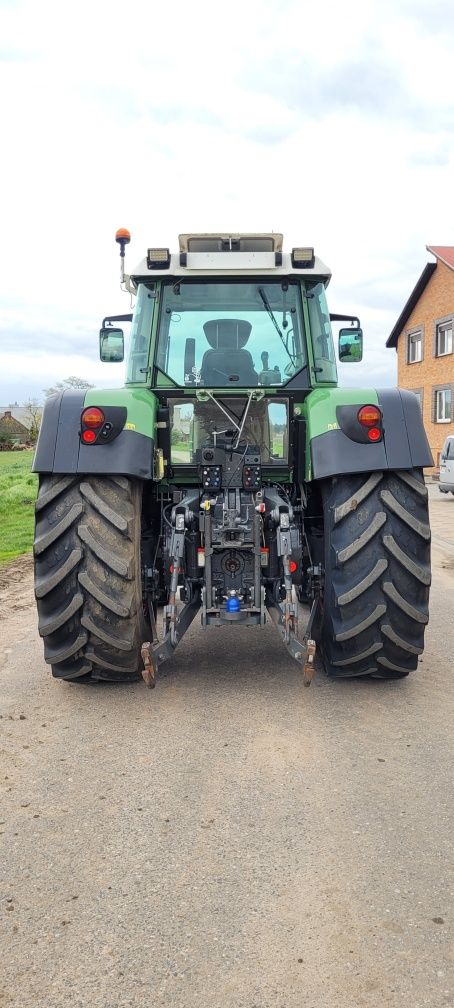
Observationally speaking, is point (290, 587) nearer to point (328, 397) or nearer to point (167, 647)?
point (167, 647)

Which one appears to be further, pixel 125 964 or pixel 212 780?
pixel 212 780

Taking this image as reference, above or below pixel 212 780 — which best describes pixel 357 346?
above

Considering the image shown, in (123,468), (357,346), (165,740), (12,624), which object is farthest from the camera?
(12,624)

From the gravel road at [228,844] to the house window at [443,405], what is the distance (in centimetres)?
2587

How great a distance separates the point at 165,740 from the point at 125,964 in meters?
1.65

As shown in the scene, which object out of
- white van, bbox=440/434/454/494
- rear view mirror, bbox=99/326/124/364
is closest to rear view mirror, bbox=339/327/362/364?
rear view mirror, bbox=99/326/124/364

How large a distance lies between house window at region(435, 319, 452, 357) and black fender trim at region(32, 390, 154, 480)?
1058 inches

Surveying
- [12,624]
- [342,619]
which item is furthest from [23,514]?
[342,619]

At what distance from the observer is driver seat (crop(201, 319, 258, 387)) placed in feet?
16.8

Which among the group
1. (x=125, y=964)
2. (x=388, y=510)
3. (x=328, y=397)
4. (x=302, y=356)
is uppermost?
(x=302, y=356)

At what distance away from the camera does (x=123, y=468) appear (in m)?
4.35

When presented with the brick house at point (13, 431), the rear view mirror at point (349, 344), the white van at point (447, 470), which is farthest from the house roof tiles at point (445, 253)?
the brick house at point (13, 431)

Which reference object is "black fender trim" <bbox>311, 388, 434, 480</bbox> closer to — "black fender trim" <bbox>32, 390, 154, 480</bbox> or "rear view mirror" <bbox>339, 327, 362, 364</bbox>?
"black fender trim" <bbox>32, 390, 154, 480</bbox>

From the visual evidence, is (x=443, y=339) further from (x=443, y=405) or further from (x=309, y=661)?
(x=309, y=661)
